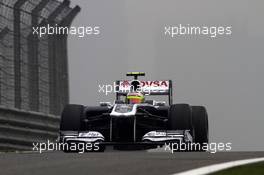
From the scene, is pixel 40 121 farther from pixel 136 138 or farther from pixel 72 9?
pixel 136 138

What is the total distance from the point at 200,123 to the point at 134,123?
2137 mm

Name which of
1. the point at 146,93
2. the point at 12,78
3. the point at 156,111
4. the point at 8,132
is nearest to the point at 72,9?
the point at 12,78

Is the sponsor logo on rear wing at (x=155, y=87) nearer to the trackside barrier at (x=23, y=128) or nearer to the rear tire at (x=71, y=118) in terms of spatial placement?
the rear tire at (x=71, y=118)

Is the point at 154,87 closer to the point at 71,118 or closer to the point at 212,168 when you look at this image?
the point at 71,118

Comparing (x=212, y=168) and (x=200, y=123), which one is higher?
(x=200, y=123)

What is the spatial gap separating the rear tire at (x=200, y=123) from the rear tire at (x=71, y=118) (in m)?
2.74

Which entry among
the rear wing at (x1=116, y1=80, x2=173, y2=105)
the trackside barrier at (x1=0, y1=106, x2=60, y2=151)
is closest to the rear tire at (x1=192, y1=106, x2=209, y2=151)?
the rear wing at (x1=116, y1=80, x2=173, y2=105)

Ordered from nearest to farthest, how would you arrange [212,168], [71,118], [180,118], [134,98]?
1. [212,168]
2. [180,118]
3. [71,118]
4. [134,98]

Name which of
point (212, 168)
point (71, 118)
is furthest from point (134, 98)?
point (212, 168)

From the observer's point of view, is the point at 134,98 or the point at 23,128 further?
the point at 23,128

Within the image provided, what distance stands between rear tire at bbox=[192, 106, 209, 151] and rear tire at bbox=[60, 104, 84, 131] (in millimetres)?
2737

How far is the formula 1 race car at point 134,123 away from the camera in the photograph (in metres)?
20.3

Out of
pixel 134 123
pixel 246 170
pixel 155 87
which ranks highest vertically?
pixel 155 87

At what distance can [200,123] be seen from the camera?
21.9 m
